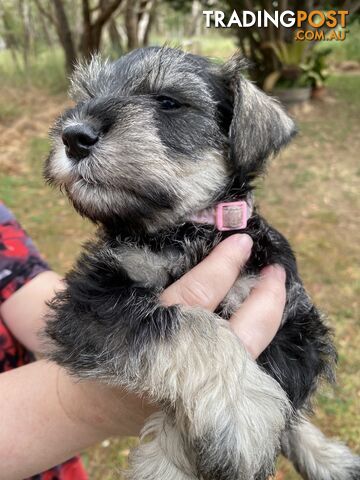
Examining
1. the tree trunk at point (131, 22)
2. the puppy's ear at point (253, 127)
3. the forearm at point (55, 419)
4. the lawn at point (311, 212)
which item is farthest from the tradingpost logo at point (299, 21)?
the forearm at point (55, 419)

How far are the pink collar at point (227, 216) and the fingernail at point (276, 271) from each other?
0.21m

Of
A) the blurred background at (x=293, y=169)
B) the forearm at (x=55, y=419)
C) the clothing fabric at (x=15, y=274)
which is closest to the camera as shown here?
the forearm at (x=55, y=419)

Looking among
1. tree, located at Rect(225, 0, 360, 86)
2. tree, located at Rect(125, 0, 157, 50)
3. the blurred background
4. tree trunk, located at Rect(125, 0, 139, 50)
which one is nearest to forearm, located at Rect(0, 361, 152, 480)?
the blurred background

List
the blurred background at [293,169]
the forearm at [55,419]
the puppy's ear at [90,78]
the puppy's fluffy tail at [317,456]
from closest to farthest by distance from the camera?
1. the forearm at [55,419]
2. the puppy's ear at [90,78]
3. the puppy's fluffy tail at [317,456]
4. the blurred background at [293,169]

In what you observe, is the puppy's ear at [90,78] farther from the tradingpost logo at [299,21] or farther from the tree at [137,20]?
the tree at [137,20]

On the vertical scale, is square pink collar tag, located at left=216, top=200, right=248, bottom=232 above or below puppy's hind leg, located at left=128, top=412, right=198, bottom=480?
above

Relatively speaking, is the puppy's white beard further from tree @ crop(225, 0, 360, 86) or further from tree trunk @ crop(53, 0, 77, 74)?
tree trunk @ crop(53, 0, 77, 74)

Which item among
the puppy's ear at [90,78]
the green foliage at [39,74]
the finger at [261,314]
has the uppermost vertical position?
the puppy's ear at [90,78]

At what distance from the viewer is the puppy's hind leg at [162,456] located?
5.88ft

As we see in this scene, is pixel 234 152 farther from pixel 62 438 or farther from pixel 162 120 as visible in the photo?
pixel 62 438

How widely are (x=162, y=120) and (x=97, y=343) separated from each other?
0.99 metres

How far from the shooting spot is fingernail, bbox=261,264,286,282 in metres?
2.08

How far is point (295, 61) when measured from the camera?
→ 13508 millimetres

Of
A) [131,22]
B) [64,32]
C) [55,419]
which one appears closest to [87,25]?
[64,32]
